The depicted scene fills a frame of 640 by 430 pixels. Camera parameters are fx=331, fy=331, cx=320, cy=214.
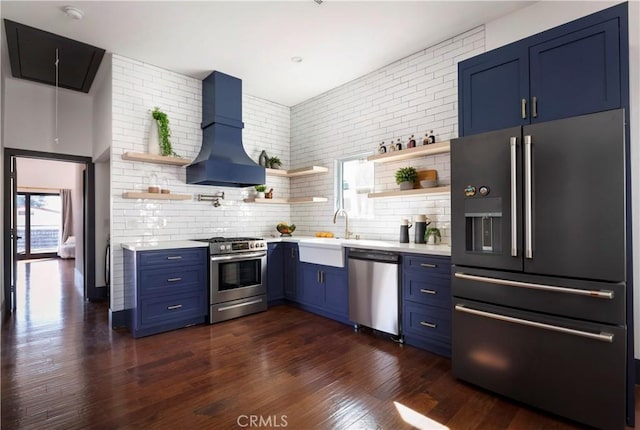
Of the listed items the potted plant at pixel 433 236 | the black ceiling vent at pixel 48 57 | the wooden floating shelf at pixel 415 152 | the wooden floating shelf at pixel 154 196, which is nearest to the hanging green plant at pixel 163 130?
the wooden floating shelf at pixel 154 196

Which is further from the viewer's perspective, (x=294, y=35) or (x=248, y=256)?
(x=248, y=256)

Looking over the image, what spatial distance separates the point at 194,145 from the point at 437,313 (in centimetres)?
364

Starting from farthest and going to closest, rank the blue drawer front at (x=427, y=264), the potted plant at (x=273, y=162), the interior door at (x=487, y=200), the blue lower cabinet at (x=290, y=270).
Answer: the potted plant at (x=273, y=162) < the blue lower cabinet at (x=290, y=270) < the blue drawer front at (x=427, y=264) < the interior door at (x=487, y=200)

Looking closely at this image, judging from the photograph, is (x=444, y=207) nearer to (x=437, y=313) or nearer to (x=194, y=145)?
(x=437, y=313)

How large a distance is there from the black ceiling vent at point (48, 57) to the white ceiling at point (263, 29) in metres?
0.18

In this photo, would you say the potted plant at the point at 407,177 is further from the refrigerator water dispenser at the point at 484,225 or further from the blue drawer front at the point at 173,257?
the blue drawer front at the point at 173,257

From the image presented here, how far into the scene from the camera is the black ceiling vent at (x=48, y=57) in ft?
11.0

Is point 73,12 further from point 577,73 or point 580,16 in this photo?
point 580,16

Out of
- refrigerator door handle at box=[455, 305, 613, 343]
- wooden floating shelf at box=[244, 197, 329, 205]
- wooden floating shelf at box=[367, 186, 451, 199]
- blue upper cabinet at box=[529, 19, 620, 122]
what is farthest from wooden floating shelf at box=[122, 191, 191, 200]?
blue upper cabinet at box=[529, 19, 620, 122]

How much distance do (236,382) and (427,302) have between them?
174 centimetres

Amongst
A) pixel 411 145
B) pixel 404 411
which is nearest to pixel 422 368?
pixel 404 411

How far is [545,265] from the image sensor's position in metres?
2.06

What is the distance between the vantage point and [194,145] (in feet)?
14.7

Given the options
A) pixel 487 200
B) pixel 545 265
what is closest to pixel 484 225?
pixel 487 200
